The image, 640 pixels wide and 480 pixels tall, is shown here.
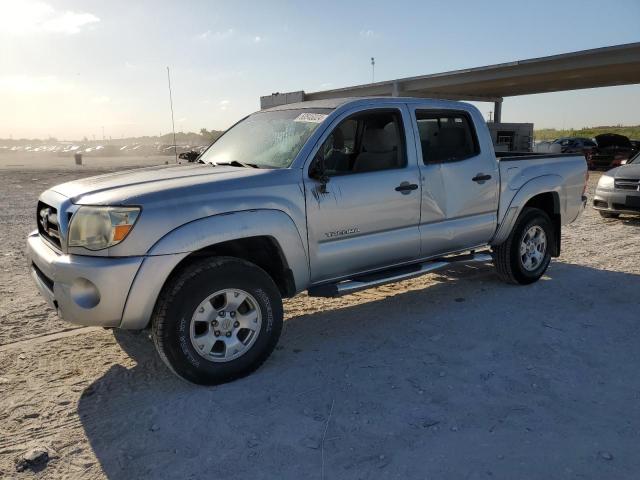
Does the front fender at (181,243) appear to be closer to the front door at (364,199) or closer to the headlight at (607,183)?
the front door at (364,199)

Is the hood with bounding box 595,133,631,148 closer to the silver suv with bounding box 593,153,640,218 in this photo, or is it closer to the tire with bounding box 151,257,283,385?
the silver suv with bounding box 593,153,640,218

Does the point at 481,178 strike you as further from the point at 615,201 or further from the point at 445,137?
the point at 615,201

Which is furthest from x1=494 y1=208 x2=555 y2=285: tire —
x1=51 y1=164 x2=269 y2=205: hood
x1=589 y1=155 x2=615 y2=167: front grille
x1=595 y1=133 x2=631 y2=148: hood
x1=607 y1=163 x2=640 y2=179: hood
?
x1=595 y1=133 x2=631 y2=148: hood

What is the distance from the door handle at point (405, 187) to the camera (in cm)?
430

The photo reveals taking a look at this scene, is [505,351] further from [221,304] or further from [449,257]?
[221,304]

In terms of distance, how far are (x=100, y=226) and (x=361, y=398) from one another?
194 centimetres

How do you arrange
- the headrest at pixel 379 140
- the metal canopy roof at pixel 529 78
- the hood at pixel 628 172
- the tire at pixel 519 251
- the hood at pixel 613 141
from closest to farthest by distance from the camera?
1. the headrest at pixel 379 140
2. the tire at pixel 519 251
3. the hood at pixel 628 172
4. the hood at pixel 613 141
5. the metal canopy roof at pixel 529 78

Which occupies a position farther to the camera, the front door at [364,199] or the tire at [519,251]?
the tire at [519,251]

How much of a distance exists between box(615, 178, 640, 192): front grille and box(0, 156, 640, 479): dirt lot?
15.3 ft

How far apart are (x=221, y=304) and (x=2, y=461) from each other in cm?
147

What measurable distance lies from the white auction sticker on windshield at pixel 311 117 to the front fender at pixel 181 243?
0.94m

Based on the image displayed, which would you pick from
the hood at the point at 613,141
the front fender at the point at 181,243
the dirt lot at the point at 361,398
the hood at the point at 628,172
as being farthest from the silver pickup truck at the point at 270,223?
the hood at the point at 613,141

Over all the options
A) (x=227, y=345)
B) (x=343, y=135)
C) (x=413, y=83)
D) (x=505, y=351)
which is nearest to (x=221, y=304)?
(x=227, y=345)

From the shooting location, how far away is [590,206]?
473 inches
